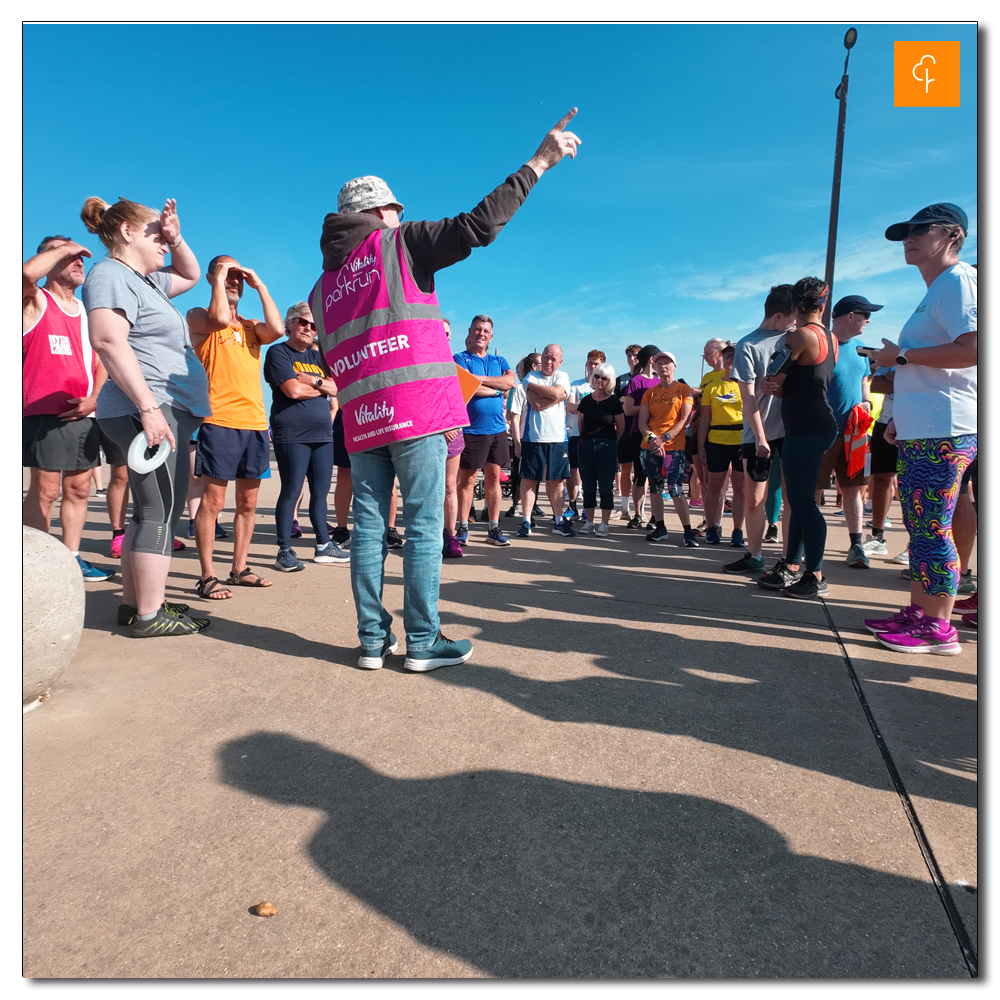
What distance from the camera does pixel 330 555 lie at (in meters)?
5.52

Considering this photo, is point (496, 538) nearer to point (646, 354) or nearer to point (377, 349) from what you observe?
point (646, 354)

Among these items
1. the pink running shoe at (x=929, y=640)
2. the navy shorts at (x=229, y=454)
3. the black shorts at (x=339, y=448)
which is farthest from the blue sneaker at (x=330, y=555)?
the pink running shoe at (x=929, y=640)

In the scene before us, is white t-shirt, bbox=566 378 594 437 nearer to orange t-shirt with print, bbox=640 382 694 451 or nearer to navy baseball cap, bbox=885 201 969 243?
orange t-shirt with print, bbox=640 382 694 451

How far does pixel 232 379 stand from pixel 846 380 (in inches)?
182

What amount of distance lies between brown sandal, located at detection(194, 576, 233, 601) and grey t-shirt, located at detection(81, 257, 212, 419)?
4.03ft

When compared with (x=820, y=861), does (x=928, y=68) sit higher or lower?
higher

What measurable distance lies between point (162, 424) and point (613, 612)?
2664mm

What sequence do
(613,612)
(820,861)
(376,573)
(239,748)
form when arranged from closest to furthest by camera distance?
1. (820,861)
2. (239,748)
3. (376,573)
4. (613,612)

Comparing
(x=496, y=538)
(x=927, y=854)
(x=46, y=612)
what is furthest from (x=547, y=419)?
(x=927, y=854)

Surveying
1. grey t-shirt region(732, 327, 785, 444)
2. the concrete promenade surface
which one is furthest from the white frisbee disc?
grey t-shirt region(732, 327, 785, 444)

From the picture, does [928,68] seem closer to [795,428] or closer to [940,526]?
[940,526]

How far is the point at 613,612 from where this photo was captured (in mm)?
3908

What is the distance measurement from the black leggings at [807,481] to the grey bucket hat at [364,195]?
9.69 ft

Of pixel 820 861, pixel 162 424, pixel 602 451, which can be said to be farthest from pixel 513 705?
pixel 602 451
